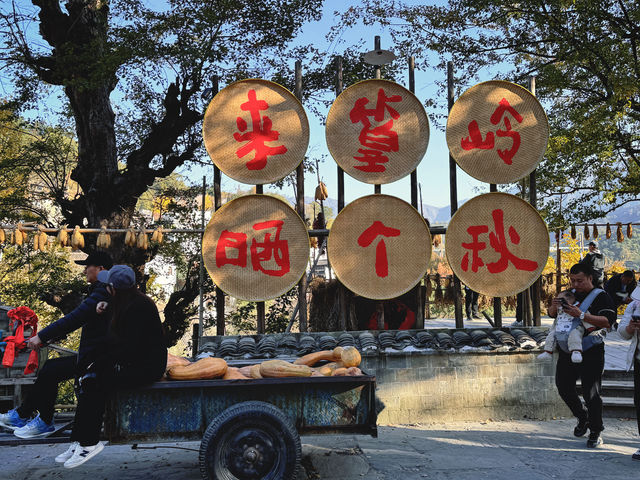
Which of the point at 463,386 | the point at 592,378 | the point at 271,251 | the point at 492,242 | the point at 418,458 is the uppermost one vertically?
the point at 492,242

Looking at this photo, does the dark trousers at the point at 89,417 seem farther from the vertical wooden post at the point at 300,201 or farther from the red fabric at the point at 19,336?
the vertical wooden post at the point at 300,201

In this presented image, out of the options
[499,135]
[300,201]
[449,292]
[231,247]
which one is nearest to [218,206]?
[231,247]

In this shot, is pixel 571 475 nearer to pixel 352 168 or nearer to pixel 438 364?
pixel 438 364

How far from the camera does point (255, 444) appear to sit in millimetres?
4344

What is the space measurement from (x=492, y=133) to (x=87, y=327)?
591 cm

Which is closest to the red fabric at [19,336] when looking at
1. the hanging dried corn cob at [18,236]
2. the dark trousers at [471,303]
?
the hanging dried corn cob at [18,236]

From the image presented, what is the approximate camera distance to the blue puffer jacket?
448 centimetres

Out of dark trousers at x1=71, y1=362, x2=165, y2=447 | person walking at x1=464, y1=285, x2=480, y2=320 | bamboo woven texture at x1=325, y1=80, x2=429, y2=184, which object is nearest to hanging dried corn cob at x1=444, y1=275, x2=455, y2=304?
person walking at x1=464, y1=285, x2=480, y2=320

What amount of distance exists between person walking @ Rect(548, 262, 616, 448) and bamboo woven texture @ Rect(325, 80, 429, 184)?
2746 millimetres

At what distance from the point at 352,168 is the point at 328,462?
12.7 ft

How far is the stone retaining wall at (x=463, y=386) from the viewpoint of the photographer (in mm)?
6996

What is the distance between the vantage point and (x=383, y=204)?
24.6 ft

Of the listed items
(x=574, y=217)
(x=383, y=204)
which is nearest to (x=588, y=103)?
(x=574, y=217)

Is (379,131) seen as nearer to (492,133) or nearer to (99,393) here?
(492,133)
